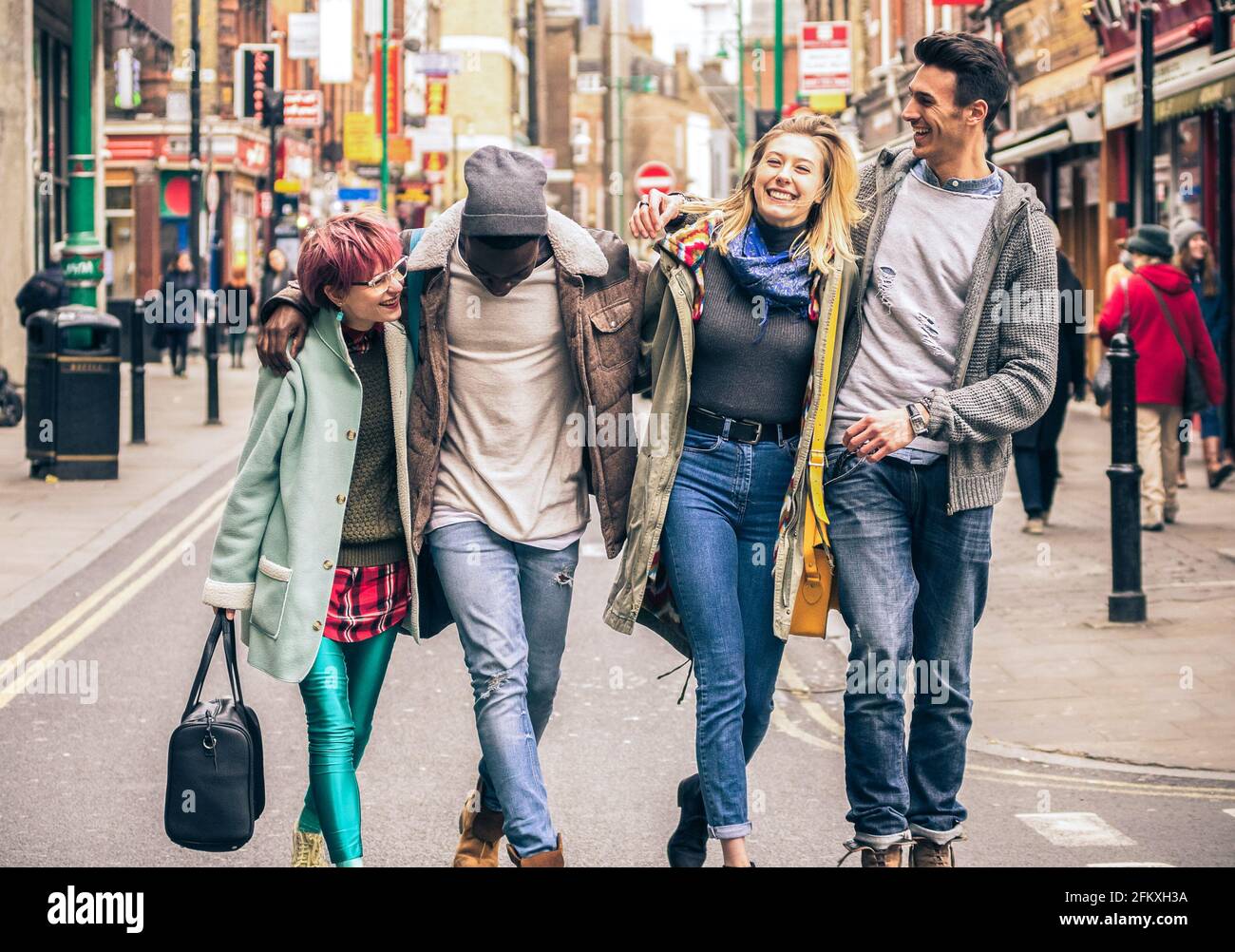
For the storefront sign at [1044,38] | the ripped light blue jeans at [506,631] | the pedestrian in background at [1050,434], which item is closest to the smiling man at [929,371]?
the ripped light blue jeans at [506,631]

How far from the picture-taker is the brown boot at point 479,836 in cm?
497

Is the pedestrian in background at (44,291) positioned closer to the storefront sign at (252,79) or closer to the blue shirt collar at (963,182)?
the storefront sign at (252,79)

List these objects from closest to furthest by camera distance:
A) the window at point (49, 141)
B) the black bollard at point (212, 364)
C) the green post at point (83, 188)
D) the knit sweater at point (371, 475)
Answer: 1. the knit sweater at point (371, 475)
2. the green post at point (83, 188)
3. the black bollard at point (212, 364)
4. the window at point (49, 141)

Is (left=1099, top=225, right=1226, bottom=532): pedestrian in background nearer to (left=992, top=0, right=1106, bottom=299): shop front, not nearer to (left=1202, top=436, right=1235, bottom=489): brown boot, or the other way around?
(left=1202, top=436, right=1235, bottom=489): brown boot

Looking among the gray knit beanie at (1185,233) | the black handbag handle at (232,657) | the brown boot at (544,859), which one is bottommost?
the brown boot at (544,859)

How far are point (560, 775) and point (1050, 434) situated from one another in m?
6.50

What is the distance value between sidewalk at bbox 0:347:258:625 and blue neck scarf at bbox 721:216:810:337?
233 inches

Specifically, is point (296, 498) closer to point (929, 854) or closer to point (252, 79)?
point (929, 854)

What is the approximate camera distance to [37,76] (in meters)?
27.2

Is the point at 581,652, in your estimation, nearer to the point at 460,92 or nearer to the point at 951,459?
the point at 951,459

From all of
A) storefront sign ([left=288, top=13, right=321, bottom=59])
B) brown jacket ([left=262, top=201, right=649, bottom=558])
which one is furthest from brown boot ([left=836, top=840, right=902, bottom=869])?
storefront sign ([left=288, top=13, right=321, bottom=59])

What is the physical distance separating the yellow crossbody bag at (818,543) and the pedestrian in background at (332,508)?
0.93 meters
